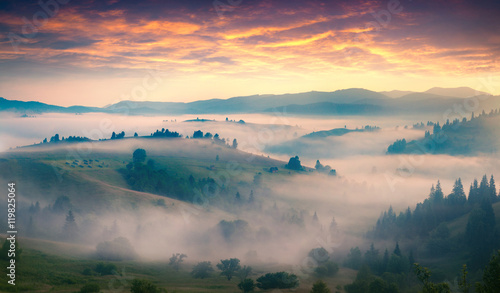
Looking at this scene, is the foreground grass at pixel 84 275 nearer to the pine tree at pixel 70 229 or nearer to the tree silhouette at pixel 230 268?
the tree silhouette at pixel 230 268

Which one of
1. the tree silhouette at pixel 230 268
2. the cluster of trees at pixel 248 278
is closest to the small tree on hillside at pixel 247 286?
the cluster of trees at pixel 248 278

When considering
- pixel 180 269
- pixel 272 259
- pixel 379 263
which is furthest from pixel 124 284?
pixel 379 263

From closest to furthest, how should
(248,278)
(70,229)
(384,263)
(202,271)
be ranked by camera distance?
1. (248,278)
2. (202,271)
3. (384,263)
4. (70,229)

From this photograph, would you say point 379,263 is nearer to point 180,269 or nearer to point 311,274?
point 311,274

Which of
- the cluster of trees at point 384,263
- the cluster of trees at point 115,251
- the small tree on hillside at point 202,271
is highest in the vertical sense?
the cluster of trees at point 115,251

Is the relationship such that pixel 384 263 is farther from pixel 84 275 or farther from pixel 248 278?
pixel 84 275

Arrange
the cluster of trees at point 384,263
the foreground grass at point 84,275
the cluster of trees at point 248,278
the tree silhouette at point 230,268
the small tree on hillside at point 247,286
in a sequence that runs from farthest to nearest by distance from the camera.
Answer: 1. the cluster of trees at point 384,263
2. the tree silhouette at point 230,268
3. the cluster of trees at point 248,278
4. the small tree on hillside at point 247,286
5. the foreground grass at point 84,275

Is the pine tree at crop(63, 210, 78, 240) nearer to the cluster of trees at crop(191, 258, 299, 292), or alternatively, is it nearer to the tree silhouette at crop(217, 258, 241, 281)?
the cluster of trees at crop(191, 258, 299, 292)

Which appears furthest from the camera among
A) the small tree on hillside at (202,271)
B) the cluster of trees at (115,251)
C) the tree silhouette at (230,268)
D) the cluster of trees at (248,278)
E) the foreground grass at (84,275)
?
the cluster of trees at (115,251)

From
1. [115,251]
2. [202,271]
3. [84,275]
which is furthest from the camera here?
[115,251]

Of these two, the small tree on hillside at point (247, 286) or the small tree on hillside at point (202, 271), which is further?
the small tree on hillside at point (202, 271)

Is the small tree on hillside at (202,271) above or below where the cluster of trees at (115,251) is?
below

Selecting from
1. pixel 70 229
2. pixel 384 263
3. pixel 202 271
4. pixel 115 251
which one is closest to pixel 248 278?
pixel 202 271

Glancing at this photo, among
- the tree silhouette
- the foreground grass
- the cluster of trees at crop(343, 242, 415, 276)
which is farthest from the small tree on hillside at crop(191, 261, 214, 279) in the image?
the cluster of trees at crop(343, 242, 415, 276)
